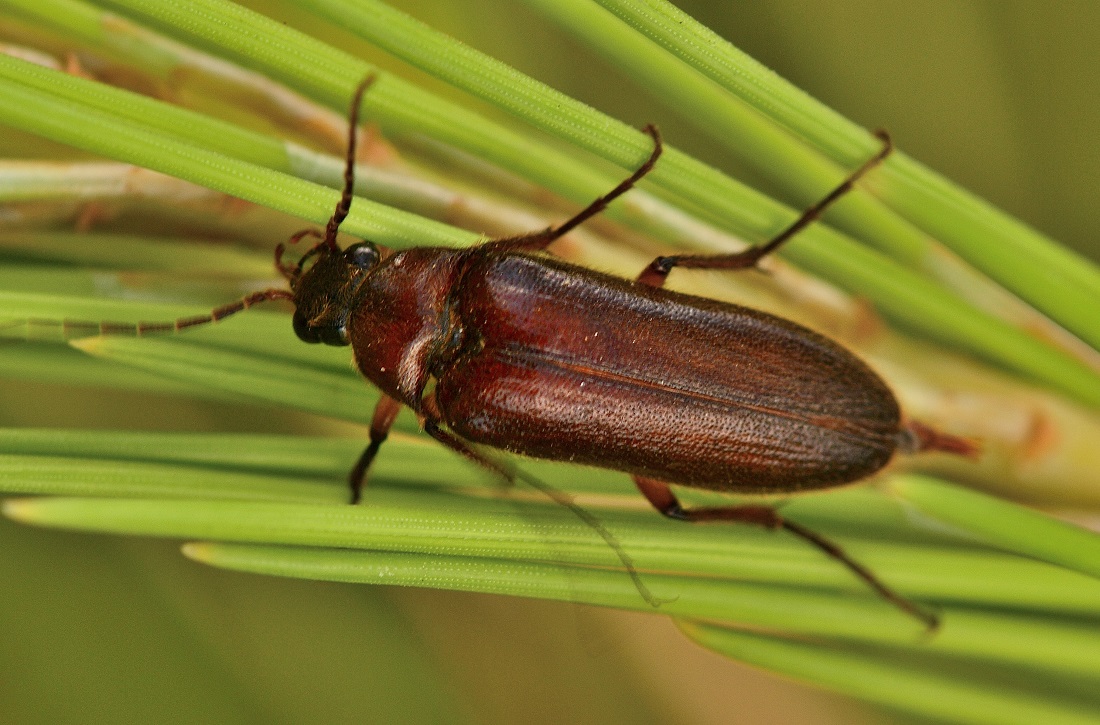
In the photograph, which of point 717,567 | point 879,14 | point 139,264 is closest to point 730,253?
point 717,567

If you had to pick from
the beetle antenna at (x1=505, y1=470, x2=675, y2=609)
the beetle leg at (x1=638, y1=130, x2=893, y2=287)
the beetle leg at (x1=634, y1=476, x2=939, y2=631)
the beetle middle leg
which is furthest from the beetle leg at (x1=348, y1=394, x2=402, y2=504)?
the beetle leg at (x1=638, y1=130, x2=893, y2=287)

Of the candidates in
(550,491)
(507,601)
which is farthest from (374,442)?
(507,601)

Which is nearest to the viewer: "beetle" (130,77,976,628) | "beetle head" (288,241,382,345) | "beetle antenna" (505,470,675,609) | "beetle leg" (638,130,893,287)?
"beetle antenna" (505,470,675,609)

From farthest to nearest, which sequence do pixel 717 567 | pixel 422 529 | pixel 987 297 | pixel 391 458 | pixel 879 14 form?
pixel 879 14
pixel 987 297
pixel 391 458
pixel 717 567
pixel 422 529

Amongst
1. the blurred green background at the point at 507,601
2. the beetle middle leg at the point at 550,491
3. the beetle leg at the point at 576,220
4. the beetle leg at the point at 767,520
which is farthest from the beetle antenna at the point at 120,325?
the blurred green background at the point at 507,601

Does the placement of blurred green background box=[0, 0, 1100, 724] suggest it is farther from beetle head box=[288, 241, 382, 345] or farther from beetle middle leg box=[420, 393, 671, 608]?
beetle middle leg box=[420, 393, 671, 608]

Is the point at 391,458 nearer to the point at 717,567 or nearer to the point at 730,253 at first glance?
the point at 717,567

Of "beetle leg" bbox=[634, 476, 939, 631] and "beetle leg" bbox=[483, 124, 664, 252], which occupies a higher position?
"beetle leg" bbox=[483, 124, 664, 252]

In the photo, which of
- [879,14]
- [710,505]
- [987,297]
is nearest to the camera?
[987,297]

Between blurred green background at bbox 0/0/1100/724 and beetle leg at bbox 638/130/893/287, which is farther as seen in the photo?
blurred green background at bbox 0/0/1100/724
